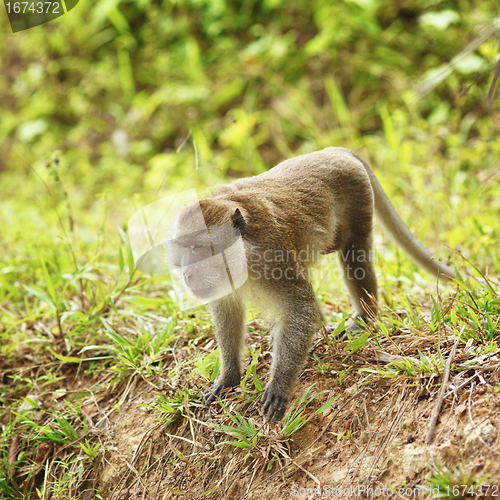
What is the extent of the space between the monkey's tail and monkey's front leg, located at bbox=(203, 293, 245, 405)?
158 cm

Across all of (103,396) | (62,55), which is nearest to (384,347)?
(103,396)

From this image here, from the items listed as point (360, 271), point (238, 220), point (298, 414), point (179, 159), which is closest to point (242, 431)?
point (298, 414)

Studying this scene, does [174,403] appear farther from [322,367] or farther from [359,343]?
[359,343]

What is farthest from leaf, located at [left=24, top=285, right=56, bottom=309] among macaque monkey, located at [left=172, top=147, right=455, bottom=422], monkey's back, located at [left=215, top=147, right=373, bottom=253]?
monkey's back, located at [left=215, top=147, right=373, bottom=253]

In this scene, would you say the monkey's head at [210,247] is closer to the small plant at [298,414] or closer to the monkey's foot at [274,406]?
the monkey's foot at [274,406]

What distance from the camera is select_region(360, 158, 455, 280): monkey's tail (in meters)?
4.02

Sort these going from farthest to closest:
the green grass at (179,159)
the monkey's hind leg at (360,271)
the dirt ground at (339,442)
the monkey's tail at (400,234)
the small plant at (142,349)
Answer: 1. the monkey's tail at (400,234)
2. the monkey's hind leg at (360,271)
3. the small plant at (142,349)
4. the green grass at (179,159)
5. the dirt ground at (339,442)

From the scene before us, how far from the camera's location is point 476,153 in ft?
23.1

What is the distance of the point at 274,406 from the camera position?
295 cm

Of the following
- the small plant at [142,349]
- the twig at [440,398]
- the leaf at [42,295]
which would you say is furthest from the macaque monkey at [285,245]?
the leaf at [42,295]

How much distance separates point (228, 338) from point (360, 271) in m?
1.22

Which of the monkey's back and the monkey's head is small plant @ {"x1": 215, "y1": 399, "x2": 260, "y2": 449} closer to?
the monkey's head

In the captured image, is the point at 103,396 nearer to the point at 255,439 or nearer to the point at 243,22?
the point at 255,439

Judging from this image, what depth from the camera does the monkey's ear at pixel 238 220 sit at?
9.50 feet
